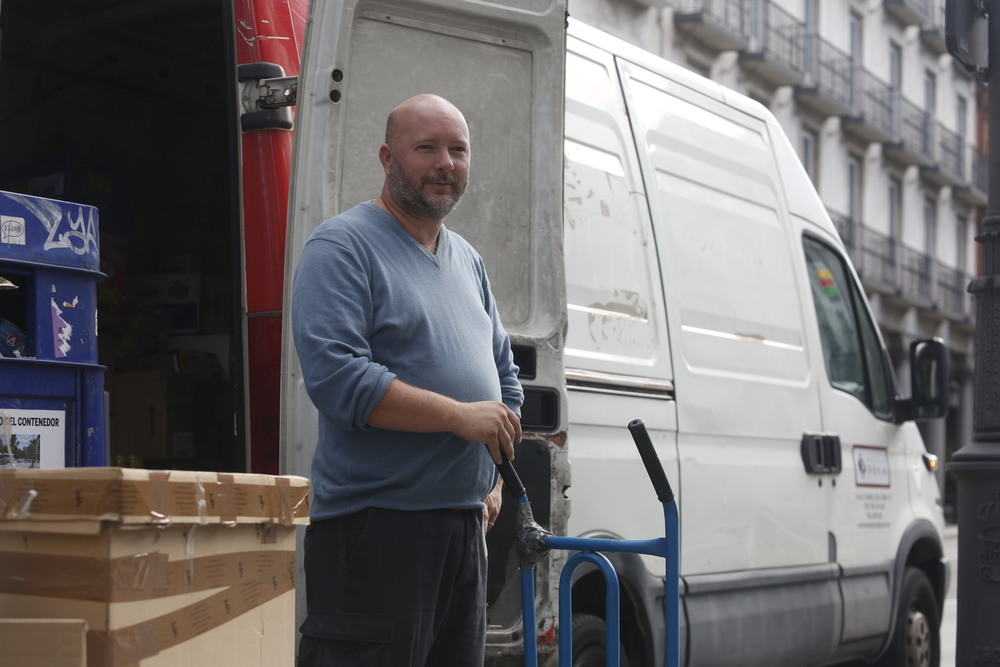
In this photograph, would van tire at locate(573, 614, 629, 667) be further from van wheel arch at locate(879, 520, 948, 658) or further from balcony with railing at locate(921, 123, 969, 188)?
balcony with railing at locate(921, 123, 969, 188)

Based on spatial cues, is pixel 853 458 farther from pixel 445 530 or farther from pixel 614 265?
pixel 445 530

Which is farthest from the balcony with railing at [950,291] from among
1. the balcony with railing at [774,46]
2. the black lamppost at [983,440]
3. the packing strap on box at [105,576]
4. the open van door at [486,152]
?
the packing strap on box at [105,576]

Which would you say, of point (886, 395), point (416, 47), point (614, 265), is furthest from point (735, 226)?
point (416, 47)

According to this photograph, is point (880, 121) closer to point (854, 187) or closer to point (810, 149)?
point (854, 187)

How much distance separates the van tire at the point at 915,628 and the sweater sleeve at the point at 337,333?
448 centimetres

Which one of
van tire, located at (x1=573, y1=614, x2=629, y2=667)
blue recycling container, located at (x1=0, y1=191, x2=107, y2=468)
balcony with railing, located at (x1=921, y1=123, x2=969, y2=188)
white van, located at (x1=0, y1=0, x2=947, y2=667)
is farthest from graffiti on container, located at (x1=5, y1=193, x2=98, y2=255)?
balcony with railing, located at (x1=921, y1=123, x2=969, y2=188)

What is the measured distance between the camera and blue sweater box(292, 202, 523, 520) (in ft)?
9.30

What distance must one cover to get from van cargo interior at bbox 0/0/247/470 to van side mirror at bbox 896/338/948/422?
296 cm

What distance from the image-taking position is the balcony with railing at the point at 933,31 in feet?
120

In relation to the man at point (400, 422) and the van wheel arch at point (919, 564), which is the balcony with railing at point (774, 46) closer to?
the van wheel arch at point (919, 564)

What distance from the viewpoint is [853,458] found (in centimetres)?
632

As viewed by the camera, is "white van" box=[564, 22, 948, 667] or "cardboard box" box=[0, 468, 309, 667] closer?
"cardboard box" box=[0, 468, 309, 667]

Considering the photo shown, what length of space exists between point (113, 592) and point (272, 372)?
1.76 m

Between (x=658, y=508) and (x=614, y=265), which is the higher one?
(x=614, y=265)
